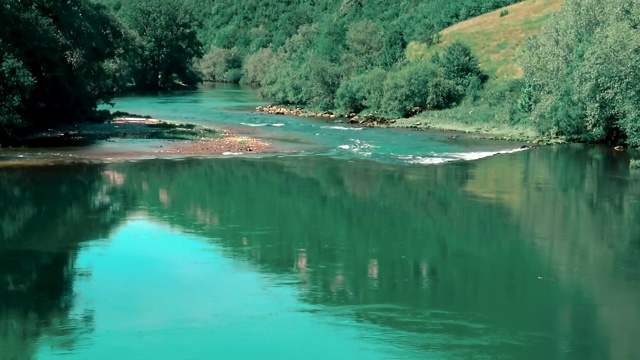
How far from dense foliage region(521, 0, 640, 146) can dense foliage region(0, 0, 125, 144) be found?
28356 mm

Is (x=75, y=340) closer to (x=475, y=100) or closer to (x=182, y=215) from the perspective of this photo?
(x=182, y=215)

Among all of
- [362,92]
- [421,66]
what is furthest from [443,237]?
[362,92]

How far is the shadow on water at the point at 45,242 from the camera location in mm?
17219

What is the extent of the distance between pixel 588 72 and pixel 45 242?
31.2 meters

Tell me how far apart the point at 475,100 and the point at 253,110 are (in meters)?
21.9

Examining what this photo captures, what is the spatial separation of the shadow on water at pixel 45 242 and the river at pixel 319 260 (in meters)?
0.07

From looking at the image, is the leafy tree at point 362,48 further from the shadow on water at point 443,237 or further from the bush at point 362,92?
the shadow on water at point 443,237

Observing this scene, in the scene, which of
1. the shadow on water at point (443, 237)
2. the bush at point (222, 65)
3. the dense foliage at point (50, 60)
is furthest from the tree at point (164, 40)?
the shadow on water at point (443, 237)

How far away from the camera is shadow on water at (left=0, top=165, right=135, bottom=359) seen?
1722 cm

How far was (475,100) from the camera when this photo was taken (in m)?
66.0

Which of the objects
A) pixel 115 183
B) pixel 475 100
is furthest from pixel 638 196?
pixel 475 100

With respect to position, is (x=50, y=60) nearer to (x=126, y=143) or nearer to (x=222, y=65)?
(x=126, y=143)

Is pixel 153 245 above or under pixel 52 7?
under

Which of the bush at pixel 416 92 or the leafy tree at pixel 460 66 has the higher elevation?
the leafy tree at pixel 460 66
